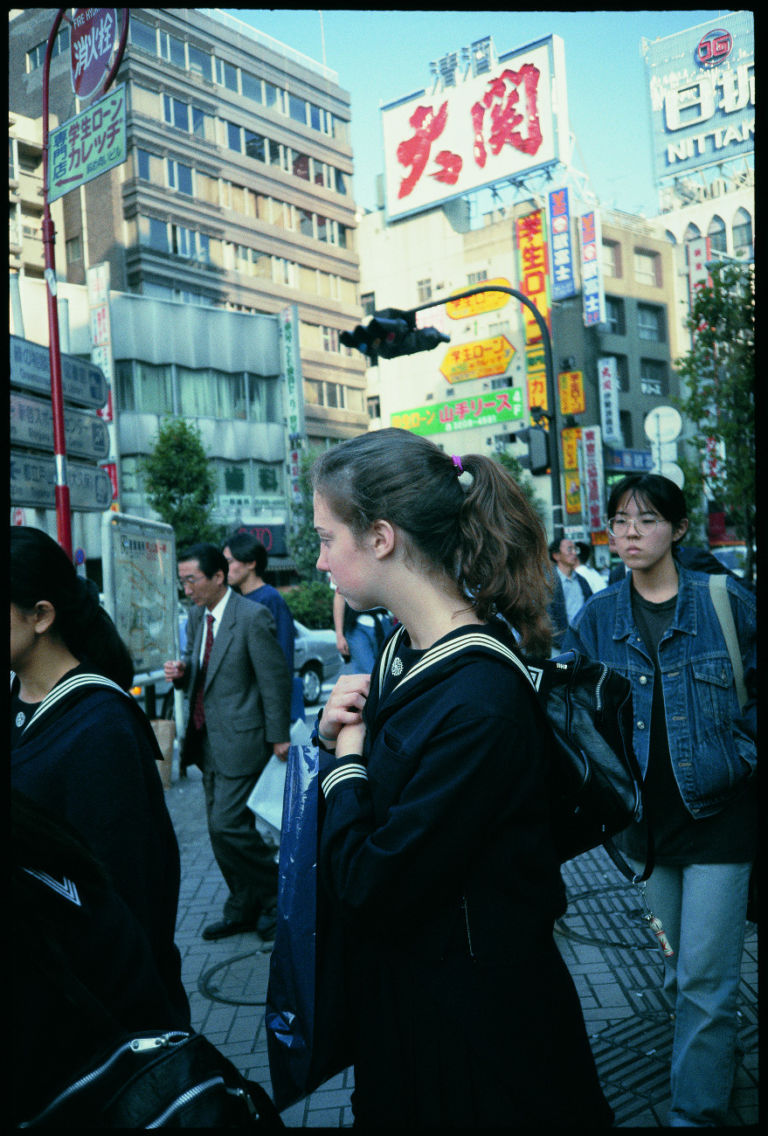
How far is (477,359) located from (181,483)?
22.9 meters

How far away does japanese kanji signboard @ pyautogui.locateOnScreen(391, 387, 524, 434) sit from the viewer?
43.5 meters

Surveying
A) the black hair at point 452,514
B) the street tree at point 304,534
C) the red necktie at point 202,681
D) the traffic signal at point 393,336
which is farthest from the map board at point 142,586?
the street tree at point 304,534

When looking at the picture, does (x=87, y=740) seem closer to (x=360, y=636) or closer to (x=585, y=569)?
(x=360, y=636)

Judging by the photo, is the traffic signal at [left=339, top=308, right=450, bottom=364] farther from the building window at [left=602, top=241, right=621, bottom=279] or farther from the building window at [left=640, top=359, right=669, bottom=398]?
the building window at [left=602, top=241, right=621, bottom=279]

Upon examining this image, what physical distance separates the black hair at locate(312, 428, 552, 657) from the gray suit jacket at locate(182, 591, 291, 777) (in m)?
3.26

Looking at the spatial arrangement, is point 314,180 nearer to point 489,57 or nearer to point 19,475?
point 489,57

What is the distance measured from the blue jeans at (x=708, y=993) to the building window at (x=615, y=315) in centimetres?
4409

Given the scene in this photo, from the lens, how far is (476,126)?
4156 cm

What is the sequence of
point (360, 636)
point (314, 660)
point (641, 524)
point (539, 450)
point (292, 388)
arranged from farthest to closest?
point (292, 388) < point (314, 660) < point (539, 450) < point (360, 636) < point (641, 524)

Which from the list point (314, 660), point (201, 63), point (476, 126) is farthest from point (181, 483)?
point (476, 126)

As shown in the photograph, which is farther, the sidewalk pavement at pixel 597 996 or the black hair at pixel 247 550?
the black hair at pixel 247 550

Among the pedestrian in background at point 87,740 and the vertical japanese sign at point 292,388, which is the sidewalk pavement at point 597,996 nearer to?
the pedestrian in background at point 87,740

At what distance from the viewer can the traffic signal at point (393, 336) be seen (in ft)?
38.0

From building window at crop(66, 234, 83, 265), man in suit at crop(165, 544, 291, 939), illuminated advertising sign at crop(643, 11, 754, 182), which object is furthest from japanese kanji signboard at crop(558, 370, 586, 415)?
man in suit at crop(165, 544, 291, 939)
